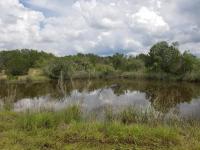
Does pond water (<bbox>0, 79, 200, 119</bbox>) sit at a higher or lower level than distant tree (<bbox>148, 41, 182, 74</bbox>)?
lower

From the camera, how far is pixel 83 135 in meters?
6.71

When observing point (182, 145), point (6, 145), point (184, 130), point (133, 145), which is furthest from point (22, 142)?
point (184, 130)

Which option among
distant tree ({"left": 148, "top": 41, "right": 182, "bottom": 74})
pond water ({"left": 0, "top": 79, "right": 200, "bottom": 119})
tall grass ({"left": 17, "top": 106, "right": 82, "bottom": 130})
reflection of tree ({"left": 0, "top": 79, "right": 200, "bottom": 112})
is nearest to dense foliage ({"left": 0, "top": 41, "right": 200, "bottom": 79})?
distant tree ({"left": 148, "top": 41, "right": 182, "bottom": 74})

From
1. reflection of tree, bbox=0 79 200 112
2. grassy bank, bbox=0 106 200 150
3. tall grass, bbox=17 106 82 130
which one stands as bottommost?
reflection of tree, bbox=0 79 200 112

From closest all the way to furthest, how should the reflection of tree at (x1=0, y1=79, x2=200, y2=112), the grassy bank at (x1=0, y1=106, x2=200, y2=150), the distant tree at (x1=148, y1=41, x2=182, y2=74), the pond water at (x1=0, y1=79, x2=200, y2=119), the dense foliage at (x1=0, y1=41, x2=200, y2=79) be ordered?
the grassy bank at (x1=0, y1=106, x2=200, y2=150) → the pond water at (x1=0, y1=79, x2=200, y2=119) → the reflection of tree at (x1=0, y1=79, x2=200, y2=112) → the dense foliage at (x1=0, y1=41, x2=200, y2=79) → the distant tree at (x1=148, y1=41, x2=182, y2=74)

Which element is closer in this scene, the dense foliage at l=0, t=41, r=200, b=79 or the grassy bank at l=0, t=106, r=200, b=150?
the grassy bank at l=0, t=106, r=200, b=150

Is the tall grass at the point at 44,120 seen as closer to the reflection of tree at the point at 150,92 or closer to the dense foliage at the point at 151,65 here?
the reflection of tree at the point at 150,92

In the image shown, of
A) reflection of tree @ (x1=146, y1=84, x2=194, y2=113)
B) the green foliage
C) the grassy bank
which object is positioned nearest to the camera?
the grassy bank

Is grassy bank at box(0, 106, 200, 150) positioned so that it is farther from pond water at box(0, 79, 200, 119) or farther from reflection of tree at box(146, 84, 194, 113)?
reflection of tree at box(146, 84, 194, 113)

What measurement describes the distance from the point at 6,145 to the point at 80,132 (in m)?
1.79

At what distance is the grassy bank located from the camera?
616 cm

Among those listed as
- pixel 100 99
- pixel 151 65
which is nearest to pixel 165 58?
pixel 151 65

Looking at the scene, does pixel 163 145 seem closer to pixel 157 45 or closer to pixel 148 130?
pixel 148 130

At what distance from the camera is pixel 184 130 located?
296 inches
